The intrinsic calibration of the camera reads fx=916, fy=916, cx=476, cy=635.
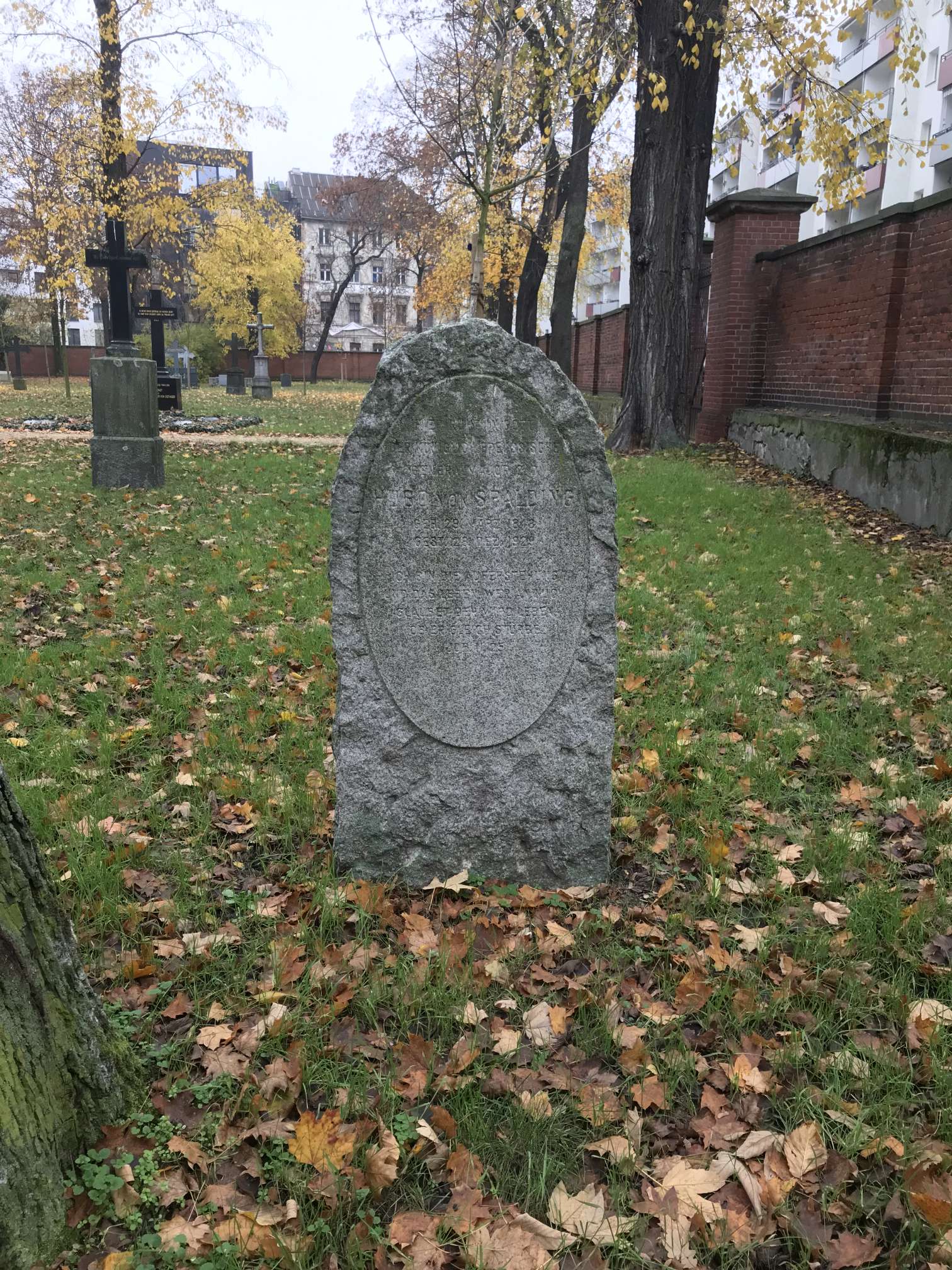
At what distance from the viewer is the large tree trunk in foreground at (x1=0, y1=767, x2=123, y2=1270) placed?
69.1 inches

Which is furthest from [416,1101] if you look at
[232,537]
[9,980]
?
[232,537]

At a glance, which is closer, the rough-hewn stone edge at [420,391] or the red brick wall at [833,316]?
the rough-hewn stone edge at [420,391]

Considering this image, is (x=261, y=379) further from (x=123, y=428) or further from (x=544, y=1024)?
(x=544, y=1024)

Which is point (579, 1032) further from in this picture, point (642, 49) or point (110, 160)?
point (110, 160)

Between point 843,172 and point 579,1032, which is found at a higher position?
point 843,172

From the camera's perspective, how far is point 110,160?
17766 mm

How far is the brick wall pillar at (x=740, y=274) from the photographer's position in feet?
44.3

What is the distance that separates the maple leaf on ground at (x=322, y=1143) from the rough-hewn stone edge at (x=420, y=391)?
1.46 m

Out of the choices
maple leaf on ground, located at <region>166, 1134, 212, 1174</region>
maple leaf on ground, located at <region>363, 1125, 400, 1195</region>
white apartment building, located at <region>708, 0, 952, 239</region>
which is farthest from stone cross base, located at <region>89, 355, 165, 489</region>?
white apartment building, located at <region>708, 0, 952, 239</region>

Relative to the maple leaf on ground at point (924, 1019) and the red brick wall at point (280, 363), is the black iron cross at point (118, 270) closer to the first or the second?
the maple leaf on ground at point (924, 1019)

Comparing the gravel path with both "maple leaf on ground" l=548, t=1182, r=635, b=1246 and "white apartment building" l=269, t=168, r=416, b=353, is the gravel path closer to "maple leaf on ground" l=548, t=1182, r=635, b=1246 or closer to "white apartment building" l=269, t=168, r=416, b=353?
"maple leaf on ground" l=548, t=1182, r=635, b=1246

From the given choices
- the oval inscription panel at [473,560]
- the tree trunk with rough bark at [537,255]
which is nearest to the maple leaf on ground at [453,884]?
the oval inscription panel at [473,560]

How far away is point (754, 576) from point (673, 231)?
792 centimetres

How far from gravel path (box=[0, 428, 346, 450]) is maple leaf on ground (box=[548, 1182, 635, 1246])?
13.7 m
